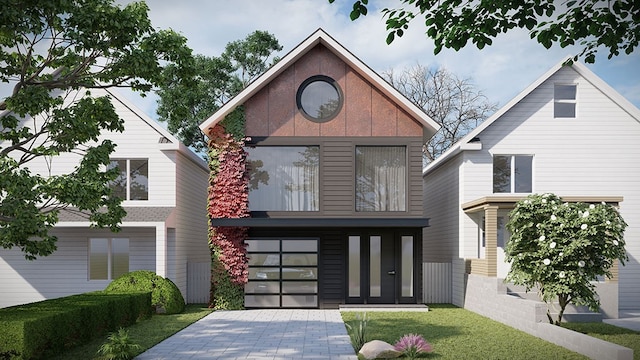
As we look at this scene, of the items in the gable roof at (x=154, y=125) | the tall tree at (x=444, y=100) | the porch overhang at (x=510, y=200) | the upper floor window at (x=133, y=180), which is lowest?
the porch overhang at (x=510, y=200)

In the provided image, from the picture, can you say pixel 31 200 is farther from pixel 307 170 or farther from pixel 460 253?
pixel 460 253

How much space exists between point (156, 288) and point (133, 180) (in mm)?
4081

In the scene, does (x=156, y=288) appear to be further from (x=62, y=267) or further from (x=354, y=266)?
(x=354, y=266)

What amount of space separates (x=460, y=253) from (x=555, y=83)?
634cm

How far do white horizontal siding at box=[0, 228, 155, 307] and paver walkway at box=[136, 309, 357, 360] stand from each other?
15.3 ft

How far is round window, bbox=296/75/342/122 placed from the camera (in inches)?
830

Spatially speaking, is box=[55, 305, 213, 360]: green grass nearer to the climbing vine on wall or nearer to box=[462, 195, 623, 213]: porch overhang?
the climbing vine on wall

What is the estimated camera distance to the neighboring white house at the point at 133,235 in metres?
21.3

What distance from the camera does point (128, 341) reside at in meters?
11.7

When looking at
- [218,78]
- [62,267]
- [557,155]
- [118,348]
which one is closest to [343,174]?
[557,155]

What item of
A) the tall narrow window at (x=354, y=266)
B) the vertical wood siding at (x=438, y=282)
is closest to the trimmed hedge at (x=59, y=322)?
the tall narrow window at (x=354, y=266)

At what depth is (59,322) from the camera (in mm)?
12242

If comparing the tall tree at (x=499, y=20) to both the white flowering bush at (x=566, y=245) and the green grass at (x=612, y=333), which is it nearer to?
the white flowering bush at (x=566, y=245)

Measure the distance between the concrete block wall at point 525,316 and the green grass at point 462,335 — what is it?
0.19 meters
